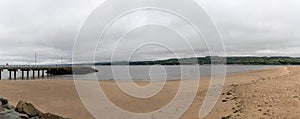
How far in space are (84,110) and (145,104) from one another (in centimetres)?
302

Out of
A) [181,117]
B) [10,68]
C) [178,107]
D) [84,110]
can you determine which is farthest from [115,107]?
[10,68]

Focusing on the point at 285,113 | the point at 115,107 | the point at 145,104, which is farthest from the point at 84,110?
the point at 285,113

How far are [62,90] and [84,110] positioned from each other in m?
6.91

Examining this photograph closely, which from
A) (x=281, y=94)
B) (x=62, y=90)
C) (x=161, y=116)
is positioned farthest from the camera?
(x=62, y=90)

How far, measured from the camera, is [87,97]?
660 inches

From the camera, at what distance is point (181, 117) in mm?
10539

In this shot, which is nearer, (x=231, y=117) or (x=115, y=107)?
(x=231, y=117)

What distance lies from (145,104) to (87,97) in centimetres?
439

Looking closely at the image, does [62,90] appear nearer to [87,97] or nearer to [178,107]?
[87,97]

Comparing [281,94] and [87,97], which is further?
[87,97]

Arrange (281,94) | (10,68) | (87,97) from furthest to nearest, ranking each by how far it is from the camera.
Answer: (10,68) < (87,97) < (281,94)

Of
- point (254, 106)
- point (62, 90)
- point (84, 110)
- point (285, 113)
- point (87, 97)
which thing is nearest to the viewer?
point (285, 113)

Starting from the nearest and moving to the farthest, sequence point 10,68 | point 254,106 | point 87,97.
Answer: point 254,106 < point 87,97 < point 10,68

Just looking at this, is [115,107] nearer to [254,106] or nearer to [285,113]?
[254,106]
